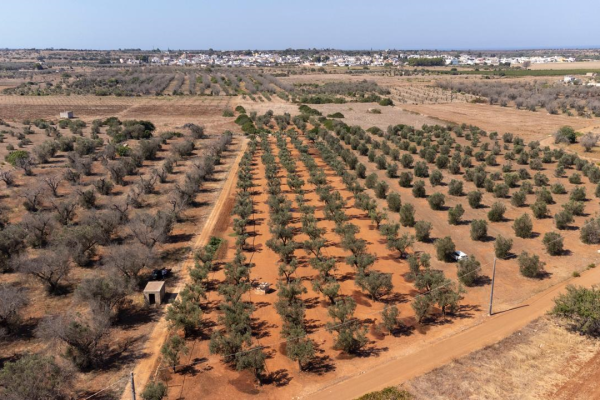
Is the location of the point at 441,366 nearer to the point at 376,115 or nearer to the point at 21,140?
the point at 21,140

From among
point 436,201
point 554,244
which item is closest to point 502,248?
point 554,244

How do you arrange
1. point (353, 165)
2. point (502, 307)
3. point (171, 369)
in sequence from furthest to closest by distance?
1. point (353, 165)
2. point (502, 307)
3. point (171, 369)

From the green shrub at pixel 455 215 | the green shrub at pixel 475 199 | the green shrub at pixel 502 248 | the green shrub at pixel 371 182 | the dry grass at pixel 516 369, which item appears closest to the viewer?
the dry grass at pixel 516 369

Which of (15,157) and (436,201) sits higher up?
(15,157)

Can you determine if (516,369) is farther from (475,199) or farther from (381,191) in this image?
(381,191)

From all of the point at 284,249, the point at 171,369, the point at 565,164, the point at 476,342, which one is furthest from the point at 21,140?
the point at 565,164

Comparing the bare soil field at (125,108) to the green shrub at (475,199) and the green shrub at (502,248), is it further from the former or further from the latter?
the green shrub at (502,248)

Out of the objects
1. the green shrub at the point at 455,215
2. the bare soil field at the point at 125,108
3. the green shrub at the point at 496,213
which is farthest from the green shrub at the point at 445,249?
the bare soil field at the point at 125,108
